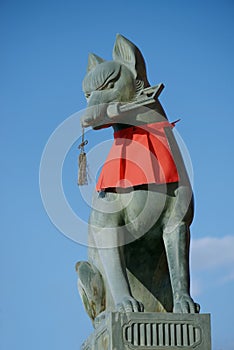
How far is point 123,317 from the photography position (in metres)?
5.41

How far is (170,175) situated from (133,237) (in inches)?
23.2

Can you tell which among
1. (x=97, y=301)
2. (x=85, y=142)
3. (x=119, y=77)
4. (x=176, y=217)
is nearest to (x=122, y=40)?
(x=119, y=77)

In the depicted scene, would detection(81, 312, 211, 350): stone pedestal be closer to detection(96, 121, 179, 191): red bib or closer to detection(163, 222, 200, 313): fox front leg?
detection(163, 222, 200, 313): fox front leg

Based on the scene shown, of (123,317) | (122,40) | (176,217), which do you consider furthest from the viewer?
(122,40)

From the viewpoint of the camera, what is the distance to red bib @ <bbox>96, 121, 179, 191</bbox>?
598cm

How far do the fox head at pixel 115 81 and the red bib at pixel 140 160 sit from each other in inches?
11.5

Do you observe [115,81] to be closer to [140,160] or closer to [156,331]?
[140,160]

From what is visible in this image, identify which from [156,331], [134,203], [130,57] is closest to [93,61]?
[130,57]

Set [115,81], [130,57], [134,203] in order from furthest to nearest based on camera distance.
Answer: [130,57], [115,81], [134,203]

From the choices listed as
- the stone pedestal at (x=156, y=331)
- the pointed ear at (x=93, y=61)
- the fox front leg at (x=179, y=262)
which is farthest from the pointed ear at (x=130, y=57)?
the stone pedestal at (x=156, y=331)

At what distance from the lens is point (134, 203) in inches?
235

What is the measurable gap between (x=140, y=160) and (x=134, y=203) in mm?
358

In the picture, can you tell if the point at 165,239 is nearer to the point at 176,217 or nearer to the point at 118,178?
the point at 176,217

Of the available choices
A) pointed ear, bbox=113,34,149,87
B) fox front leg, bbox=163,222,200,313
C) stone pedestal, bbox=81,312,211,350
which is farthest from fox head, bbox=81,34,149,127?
stone pedestal, bbox=81,312,211,350
